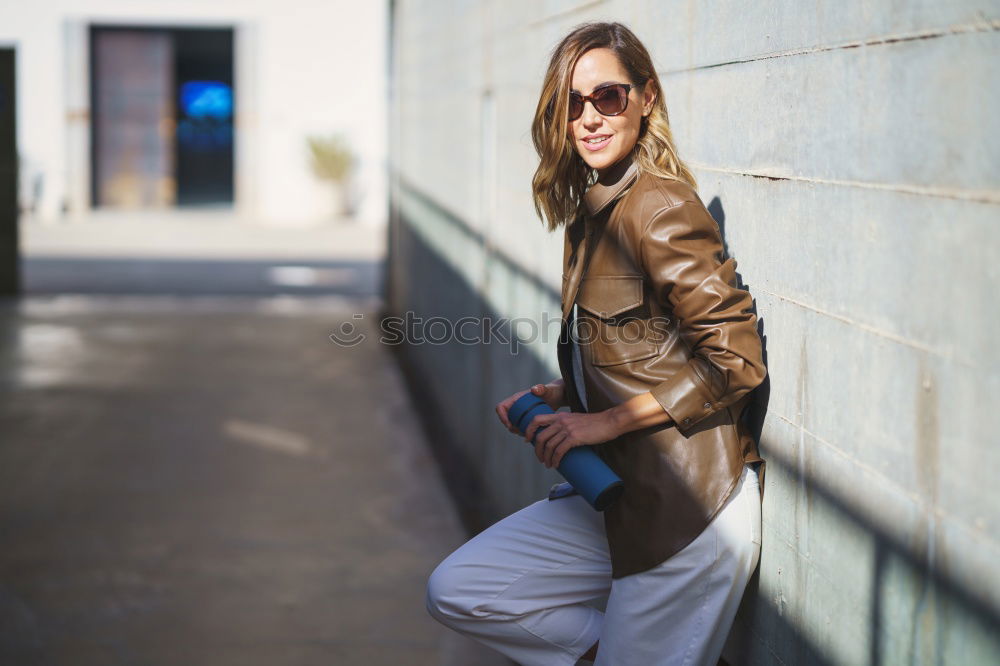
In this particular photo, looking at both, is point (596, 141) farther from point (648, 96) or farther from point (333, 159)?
point (333, 159)

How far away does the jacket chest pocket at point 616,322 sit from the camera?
1.92m

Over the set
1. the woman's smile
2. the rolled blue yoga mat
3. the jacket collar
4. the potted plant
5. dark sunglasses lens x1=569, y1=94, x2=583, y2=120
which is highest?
the potted plant

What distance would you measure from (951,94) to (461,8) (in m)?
4.30

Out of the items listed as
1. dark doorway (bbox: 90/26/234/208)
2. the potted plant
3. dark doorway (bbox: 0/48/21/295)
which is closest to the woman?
dark doorway (bbox: 0/48/21/295)

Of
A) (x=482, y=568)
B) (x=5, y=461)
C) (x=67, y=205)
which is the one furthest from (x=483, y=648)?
(x=67, y=205)

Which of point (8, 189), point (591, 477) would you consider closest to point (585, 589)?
point (591, 477)

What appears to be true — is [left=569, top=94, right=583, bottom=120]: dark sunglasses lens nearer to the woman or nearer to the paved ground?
the woman

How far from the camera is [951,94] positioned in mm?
1399

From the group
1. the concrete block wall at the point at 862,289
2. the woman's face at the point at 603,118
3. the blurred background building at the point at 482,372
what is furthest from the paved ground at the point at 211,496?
the woman's face at the point at 603,118

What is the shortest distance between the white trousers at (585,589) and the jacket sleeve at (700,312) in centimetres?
23

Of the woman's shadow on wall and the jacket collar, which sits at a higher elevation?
the jacket collar

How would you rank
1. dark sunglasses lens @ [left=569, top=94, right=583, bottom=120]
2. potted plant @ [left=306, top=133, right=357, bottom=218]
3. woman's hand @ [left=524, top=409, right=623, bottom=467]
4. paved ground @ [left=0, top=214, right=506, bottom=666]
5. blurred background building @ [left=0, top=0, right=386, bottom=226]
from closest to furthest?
woman's hand @ [left=524, top=409, right=623, bottom=467]
dark sunglasses lens @ [left=569, top=94, right=583, bottom=120]
paved ground @ [left=0, top=214, right=506, bottom=666]
potted plant @ [left=306, top=133, right=357, bottom=218]
blurred background building @ [left=0, top=0, right=386, bottom=226]

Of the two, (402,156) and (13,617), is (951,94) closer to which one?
(13,617)

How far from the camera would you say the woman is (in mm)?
1817
